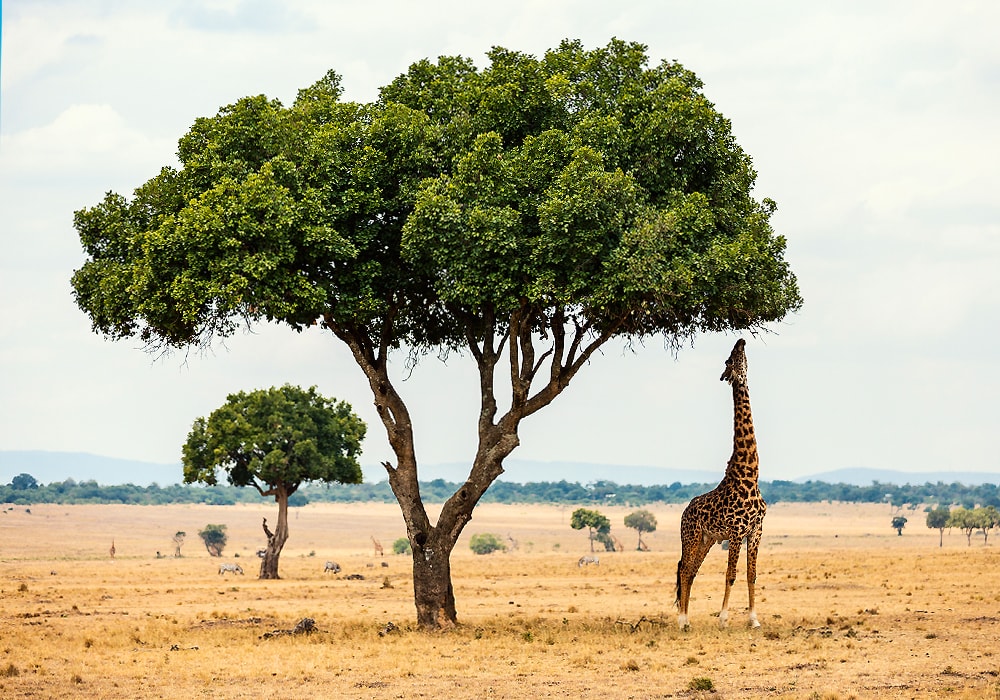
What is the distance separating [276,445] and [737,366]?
2884cm

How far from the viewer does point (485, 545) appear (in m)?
91.6

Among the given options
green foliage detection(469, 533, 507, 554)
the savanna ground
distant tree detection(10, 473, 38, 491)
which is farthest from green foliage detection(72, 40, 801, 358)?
distant tree detection(10, 473, 38, 491)

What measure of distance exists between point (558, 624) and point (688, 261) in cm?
958

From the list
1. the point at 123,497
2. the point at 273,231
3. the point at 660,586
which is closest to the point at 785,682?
the point at 273,231

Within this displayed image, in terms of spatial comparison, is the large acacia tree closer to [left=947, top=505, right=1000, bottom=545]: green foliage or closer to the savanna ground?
the savanna ground

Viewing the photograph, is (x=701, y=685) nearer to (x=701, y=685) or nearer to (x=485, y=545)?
(x=701, y=685)

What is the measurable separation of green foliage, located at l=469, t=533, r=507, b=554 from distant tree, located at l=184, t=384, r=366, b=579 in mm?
39995

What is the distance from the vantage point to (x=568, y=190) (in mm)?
22281

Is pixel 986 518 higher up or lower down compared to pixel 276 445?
lower down

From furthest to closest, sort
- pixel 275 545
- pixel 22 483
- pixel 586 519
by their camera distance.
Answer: pixel 22 483
pixel 586 519
pixel 275 545

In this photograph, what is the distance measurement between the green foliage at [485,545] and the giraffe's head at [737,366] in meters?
66.9

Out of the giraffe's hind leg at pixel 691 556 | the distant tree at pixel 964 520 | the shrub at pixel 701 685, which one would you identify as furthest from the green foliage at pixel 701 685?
the distant tree at pixel 964 520

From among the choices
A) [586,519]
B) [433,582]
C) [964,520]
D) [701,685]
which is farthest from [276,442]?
[964,520]

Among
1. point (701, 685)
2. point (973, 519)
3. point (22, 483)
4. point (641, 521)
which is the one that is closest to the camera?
point (701, 685)
